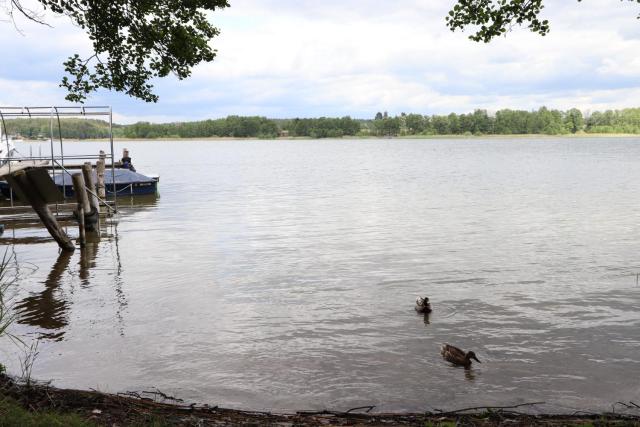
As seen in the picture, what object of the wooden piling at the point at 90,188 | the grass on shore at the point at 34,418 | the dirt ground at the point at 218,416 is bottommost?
the dirt ground at the point at 218,416

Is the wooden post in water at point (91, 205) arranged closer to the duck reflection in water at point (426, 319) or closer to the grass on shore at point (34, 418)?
the duck reflection in water at point (426, 319)

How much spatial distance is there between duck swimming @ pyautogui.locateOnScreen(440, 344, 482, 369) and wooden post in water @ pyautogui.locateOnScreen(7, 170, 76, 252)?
1416 centimetres

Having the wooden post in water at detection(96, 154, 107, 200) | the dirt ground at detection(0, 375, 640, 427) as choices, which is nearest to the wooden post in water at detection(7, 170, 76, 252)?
the dirt ground at detection(0, 375, 640, 427)

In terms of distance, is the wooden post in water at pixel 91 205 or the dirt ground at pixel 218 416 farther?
the wooden post in water at pixel 91 205

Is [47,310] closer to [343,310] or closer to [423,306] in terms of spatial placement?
[343,310]

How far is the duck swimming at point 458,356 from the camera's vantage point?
9609 mm

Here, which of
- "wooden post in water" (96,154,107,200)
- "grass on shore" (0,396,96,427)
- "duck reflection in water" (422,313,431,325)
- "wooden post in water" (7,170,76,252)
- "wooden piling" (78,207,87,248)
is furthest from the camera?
"wooden post in water" (96,154,107,200)

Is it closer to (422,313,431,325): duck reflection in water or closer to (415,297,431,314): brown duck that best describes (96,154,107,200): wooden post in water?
(415,297,431,314): brown duck

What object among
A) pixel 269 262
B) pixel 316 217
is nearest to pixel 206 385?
pixel 269 262

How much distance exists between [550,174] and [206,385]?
55.5 m

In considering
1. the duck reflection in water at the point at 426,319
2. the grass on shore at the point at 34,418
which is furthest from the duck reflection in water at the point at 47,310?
the duck reflection in water at the point at 426,319

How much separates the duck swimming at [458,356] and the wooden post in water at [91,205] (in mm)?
17468

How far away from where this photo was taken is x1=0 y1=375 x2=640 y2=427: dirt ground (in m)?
6.65

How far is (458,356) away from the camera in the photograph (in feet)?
31.6
